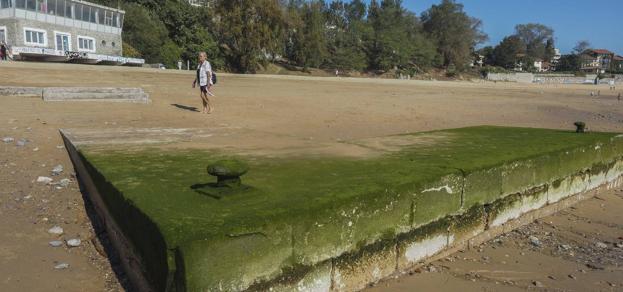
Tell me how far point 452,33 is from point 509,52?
40588 millimetres

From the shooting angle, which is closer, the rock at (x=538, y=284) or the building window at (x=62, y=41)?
the rock at (x=538, y=284)

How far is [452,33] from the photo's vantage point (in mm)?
100250

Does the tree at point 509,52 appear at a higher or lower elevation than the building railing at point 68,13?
higher

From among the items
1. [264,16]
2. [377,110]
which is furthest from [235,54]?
[377,110]

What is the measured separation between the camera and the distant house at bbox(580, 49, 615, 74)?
145 meters

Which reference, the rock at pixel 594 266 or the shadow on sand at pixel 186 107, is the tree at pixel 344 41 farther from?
the rock at pixel 594 266

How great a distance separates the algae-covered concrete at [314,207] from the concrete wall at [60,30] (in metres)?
39.5

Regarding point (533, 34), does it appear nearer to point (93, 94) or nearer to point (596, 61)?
point (596, 61)

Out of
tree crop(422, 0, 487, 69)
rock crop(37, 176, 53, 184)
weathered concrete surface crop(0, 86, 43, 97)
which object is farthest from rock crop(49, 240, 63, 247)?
tree crop(422, 0, 487, 69)

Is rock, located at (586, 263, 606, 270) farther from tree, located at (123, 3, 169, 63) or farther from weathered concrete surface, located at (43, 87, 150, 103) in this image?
tree, located at (123, 3, 169, 63)

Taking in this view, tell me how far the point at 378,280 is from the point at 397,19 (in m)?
94.4

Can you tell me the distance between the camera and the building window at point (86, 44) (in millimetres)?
41562

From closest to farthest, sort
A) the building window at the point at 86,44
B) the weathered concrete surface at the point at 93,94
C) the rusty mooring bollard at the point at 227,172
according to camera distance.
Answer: the rusty mooring bollard at the point at 227,172 < the weathered concrete surface at the point at 93,94 < the building window at the point at 86,44

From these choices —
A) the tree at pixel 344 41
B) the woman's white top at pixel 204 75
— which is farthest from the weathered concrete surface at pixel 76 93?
the tree at pixel 344 41
